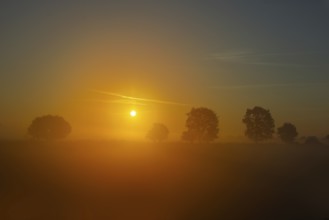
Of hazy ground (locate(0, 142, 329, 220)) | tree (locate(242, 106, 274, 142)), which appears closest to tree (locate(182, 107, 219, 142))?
tree (locate(242, 106, 274, 142))

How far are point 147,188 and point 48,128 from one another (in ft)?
158

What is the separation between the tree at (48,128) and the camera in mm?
69188

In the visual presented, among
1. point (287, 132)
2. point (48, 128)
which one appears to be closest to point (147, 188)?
point (48, 128)

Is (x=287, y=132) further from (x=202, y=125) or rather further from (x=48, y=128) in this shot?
(x=48, y=128)

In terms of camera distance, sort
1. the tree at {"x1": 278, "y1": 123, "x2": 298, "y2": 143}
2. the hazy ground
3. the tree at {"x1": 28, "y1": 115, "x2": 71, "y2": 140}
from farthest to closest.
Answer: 1. the tree at {"x1": 278, "y1": 123, "x2": 298, "y2": 143}
2. the tree at {"x1": 28, "y1": 115, "x2": 71, "y2": 140}
3. the hazy ground

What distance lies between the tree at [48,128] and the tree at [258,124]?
→ 3816 cm

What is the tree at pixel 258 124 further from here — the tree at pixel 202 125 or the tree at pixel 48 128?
the tree at pixel 48 128

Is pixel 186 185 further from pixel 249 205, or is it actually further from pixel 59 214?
pixel 59 214

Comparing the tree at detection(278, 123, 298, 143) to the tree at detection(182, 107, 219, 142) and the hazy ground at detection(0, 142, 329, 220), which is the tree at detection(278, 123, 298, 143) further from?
the hazy ground at detection(0, 142, 329, 220)

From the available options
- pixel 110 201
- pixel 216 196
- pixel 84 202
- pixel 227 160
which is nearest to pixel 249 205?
pixel 216 196

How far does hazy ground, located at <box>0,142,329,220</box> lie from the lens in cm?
2089

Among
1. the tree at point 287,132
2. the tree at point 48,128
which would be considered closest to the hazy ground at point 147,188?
the tree at point 48,128

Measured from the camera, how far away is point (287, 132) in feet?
298

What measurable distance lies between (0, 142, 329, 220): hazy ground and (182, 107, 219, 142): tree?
101 ft
